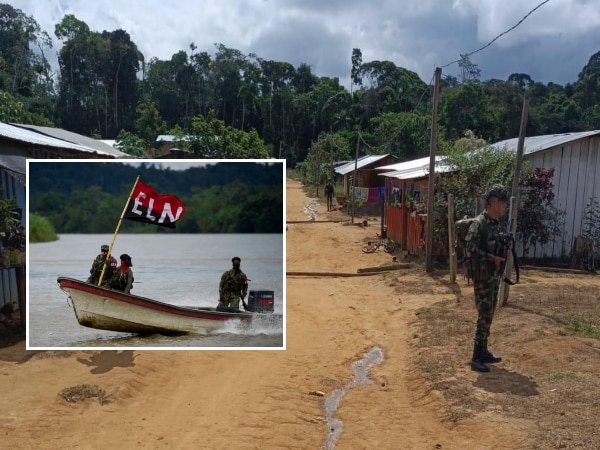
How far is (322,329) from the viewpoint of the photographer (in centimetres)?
860

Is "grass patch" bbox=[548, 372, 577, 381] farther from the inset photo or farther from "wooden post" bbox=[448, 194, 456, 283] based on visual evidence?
"wooden post" bbox=[448, 194, 456, 283]

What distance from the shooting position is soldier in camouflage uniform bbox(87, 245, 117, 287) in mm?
4184

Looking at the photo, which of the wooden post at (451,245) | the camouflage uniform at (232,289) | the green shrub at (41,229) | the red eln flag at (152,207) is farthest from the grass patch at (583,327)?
the green shrub at (41,229)

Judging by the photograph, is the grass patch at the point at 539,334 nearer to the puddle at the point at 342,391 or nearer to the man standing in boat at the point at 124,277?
the puddle at the point at 342,391

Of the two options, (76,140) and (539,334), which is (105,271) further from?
(76,140)

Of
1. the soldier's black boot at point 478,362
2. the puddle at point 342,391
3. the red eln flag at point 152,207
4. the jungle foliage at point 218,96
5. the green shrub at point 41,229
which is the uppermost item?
the jungle foliage at point 218,96

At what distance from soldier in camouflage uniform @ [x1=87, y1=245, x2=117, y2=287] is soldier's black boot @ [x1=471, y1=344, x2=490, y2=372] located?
12.7 ft

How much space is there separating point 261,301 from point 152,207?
39.7 inches

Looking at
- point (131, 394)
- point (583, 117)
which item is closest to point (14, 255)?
point (131, 394)

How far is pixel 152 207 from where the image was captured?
4.13m

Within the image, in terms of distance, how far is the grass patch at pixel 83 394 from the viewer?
5.53m

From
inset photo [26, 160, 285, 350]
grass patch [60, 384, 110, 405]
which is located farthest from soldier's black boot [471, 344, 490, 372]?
grass patch [60, 384, 110, 405]

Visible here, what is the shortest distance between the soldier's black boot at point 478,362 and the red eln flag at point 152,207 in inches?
145

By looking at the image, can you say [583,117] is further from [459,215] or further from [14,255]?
[14,255]
